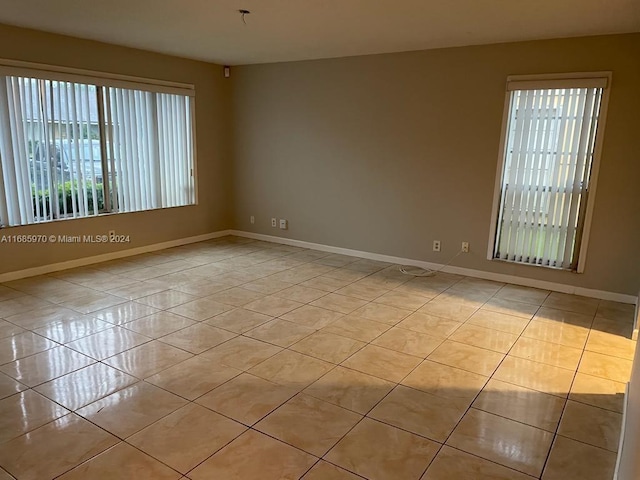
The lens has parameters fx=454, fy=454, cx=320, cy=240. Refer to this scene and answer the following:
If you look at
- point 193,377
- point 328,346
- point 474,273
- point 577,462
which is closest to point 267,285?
point 328,346

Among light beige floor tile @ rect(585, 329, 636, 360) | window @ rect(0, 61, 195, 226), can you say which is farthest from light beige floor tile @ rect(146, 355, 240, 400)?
window @ rect(0, 61, 195, 226)

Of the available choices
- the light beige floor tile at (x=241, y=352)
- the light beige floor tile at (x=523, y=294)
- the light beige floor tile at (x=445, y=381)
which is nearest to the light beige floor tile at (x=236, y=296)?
the light beige floor tile at (x=241, y=352)

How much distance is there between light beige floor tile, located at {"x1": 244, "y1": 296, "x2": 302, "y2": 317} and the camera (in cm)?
372

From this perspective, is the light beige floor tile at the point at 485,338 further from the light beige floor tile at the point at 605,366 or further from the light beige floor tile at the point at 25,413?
the light beige floor tile at the point at 25,413

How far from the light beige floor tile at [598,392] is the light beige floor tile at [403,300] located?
141 centimetres

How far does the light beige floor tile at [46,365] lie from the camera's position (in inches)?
104

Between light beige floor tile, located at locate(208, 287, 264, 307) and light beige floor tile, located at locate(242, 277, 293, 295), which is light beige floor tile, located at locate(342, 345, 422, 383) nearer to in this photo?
light beige floor tile, located at locate(208, 287, 264, 307)

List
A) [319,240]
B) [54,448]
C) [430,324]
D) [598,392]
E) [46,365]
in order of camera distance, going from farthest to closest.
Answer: [319,240], [430,324], [46,365], [598,392], [54,448]

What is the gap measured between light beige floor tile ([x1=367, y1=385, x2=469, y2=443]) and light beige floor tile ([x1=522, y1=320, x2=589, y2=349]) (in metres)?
1.24

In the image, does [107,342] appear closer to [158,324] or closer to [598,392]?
[158,324]

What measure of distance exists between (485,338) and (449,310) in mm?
565

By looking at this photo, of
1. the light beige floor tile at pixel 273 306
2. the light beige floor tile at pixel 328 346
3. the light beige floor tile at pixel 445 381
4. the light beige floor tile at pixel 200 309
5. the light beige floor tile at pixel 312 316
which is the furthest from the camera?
the light beige floor tile at pixel 273 306

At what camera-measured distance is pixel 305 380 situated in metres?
2.67

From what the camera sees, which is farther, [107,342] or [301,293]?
[301,293]
